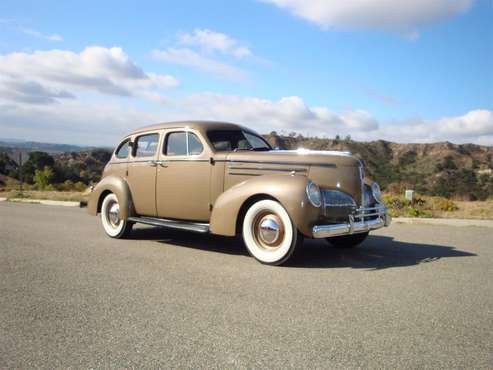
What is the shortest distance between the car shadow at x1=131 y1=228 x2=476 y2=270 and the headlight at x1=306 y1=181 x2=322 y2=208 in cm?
78

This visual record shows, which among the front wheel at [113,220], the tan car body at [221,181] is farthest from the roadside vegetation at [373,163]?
the tan car body at [221,181]

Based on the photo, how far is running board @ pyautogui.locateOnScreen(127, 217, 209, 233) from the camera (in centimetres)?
601

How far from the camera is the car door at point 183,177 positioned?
6266mm

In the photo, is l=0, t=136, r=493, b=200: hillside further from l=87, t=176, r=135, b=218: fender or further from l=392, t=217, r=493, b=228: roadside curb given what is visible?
l=87, t=176, r=135, b=218: fender

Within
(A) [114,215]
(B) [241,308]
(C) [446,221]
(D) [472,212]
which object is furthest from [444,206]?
(B) [241,308]

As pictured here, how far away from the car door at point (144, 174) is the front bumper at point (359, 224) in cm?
299

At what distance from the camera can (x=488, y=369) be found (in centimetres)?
250

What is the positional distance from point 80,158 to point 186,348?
5804cm

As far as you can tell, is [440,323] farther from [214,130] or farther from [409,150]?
[409,150]

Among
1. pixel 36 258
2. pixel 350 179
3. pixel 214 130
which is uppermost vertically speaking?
pixel 214 130

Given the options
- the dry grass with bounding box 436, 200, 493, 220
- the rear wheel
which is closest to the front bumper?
the rear wheel

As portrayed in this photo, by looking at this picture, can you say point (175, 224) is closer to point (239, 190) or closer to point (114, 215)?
point (239, 190)

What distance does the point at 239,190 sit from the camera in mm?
5637

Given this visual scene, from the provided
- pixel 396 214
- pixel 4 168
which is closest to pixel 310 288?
pixel 396 214
